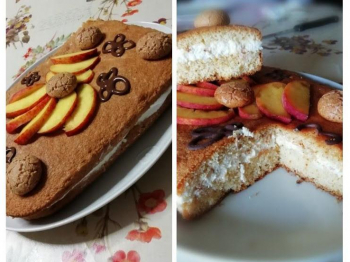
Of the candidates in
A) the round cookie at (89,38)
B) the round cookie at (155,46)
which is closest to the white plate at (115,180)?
the round cookie at (155,46)

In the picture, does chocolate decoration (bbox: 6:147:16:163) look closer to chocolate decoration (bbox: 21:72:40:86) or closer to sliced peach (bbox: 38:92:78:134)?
sliced peach (bbox: 38:92:78:134)

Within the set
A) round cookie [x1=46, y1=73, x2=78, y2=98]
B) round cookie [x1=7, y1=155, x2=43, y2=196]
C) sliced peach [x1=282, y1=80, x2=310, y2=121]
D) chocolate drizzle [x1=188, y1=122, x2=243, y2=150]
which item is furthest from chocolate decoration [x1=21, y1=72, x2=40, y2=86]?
sliced peach [x1=282, y1=80, x2=310, y2=121]

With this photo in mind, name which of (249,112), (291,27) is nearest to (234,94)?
(249,112)

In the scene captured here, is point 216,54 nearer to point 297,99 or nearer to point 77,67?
point 297,99

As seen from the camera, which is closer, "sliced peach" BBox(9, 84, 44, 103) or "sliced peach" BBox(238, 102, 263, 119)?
"sliced peach" BBox(238, 102, 263, 119)

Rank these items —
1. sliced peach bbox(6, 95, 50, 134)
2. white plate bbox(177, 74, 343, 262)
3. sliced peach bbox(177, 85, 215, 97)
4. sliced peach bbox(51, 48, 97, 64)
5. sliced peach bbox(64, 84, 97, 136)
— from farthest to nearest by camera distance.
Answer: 1. sliced peach bbox(51, 48, 97, 64)
2. sliced peach bbox(6, 95, 50, 134)
3. sliced peach bbox(64, 84, 97, 136)
4. sliced peach bbox(177, 85, 215, 97)
5. white plate bbox(177, 74, 343, 262)

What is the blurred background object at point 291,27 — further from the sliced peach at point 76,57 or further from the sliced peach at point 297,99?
the sliced peach at point 76,57

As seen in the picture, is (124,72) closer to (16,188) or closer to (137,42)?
(137,42)
